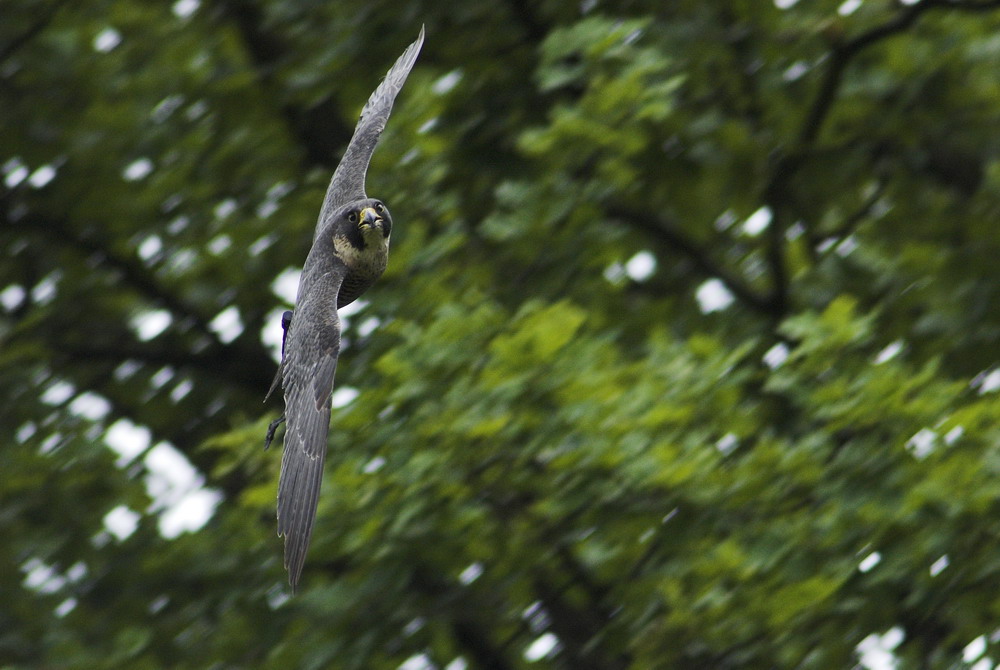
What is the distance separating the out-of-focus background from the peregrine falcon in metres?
2.60

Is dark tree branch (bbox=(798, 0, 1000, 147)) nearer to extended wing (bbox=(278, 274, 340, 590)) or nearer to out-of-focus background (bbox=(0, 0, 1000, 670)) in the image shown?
out-of-focus background (bbox=(0, 0, 1000, 670))

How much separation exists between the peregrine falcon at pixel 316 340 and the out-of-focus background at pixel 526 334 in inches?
102

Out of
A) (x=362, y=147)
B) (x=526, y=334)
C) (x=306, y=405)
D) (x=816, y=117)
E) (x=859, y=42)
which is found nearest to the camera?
(x=306, y=405)

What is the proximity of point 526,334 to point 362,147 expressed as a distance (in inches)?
78.4

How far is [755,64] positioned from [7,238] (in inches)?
158

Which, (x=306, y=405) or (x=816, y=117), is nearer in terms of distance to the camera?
(x=306, y=405)

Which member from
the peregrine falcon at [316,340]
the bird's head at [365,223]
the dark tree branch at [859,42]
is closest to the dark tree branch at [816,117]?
the dark tree branch at [859,42]

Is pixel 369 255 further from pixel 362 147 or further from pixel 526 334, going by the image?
pixel 526 334

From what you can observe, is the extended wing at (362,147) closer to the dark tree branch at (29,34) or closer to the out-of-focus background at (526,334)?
the out-of-focus background at (526,334)

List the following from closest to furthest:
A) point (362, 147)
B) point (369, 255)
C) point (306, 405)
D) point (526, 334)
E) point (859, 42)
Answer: point (369, 255)
point (306, 405)
point (362, 147)
point (526, 334)
point (859, 42)

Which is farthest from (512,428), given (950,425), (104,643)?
(104,643)

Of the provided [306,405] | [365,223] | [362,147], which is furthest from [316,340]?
[362,147]

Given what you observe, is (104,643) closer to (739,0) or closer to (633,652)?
(633,652)

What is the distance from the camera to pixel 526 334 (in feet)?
16.9
